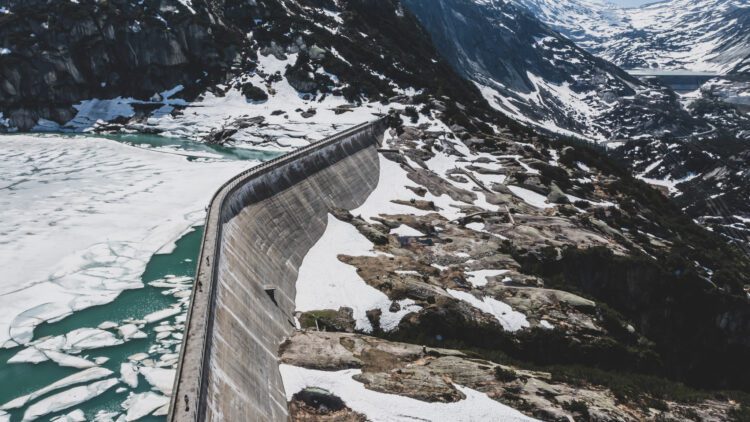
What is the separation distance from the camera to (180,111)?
366ft

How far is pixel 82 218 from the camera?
46812 mm

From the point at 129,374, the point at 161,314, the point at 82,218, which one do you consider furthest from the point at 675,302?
the point at 82,218

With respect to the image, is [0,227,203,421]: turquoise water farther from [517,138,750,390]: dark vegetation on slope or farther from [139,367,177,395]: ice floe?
[517,138,750,390]: dark vegetation on slope

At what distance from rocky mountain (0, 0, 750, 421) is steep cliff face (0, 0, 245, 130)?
0.40 m

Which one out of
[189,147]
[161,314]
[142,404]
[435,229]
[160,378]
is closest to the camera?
[142,404]

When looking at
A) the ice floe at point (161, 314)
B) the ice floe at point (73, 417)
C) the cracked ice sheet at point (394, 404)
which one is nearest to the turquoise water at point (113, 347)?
the ice floe at point (73, 417)

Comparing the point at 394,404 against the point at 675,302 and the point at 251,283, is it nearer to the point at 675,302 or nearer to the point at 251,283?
the point at 251,283

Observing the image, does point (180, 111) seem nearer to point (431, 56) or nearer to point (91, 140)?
point (91, 140)

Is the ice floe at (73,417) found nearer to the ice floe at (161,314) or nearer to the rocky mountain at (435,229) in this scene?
the ice floe at (161,314)

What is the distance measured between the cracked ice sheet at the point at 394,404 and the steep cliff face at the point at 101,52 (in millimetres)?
106056

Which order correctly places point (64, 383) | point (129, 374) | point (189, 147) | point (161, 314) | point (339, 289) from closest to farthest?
point (64, 383) < point (129, 374) < point (161, 314) < point (339, 289) < point (189, 147)

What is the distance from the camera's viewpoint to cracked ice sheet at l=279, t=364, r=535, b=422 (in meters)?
23.5

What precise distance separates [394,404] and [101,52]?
405 ft

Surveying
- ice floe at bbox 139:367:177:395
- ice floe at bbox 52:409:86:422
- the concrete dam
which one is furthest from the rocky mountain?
ice floe at bbox 52:409:86:422
